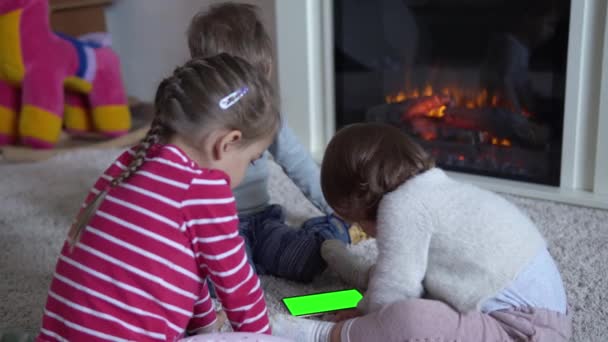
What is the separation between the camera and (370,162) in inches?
39.5

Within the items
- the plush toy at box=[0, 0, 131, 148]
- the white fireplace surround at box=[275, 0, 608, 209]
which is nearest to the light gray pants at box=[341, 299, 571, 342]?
the white fireplace surround at box=[275, 0, 608, 209]

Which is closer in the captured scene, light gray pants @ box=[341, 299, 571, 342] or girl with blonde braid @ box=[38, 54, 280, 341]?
girl with blonde braid @ box=[38, 54, 280, 341]

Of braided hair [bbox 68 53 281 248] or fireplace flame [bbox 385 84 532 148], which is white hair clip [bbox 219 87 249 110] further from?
fireplace flame [bbox 385 84 532 148]

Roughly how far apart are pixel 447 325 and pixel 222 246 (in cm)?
33

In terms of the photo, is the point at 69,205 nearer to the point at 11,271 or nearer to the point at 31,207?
the point at 31,207

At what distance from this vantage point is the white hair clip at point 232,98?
882mm

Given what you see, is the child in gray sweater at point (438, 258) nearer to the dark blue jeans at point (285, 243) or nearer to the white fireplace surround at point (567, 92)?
the dark blue jeans at point (285, 243)

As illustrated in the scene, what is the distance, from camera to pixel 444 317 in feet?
3.16

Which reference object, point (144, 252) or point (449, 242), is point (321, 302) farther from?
point (144, 252)

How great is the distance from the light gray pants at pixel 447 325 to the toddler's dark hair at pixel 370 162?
0.55 ft

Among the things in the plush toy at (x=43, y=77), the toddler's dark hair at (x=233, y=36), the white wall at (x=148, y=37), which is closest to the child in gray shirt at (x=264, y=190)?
the toddler's dark hair at (x=233, y=36)

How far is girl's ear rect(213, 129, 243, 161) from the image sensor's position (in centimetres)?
89

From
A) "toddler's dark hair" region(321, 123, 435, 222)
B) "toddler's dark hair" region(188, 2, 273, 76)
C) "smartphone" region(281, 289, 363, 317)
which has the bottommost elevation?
"smartphone" region(281, 289, 363, 317)

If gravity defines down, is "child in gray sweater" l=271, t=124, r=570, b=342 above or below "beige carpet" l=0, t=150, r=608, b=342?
above
